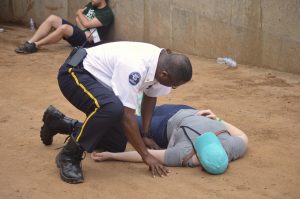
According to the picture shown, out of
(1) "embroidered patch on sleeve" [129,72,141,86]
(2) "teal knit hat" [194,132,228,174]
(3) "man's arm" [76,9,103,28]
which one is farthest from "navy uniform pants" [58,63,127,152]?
(3) "man's arm" [76,9,103,28]

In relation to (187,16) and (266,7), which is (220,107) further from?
Answer: (187,16)

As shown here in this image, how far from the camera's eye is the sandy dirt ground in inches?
133

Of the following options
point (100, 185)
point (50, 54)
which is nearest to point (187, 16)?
point (50, 54)

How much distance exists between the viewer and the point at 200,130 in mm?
3754

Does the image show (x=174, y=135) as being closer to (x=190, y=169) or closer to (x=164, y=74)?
(x=190, y=169)

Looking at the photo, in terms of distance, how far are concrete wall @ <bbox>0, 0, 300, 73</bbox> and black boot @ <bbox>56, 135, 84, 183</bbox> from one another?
132 inches


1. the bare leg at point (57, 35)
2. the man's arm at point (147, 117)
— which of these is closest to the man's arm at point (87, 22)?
the bare leg at point (57, 35)

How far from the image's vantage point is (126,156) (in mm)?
3789

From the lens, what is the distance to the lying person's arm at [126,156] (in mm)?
3670

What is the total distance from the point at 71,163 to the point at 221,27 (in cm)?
365

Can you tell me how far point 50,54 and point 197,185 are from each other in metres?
4.67

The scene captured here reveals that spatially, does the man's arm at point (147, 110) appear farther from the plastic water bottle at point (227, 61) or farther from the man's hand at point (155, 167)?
the plastic water bottle at point (227, 61)

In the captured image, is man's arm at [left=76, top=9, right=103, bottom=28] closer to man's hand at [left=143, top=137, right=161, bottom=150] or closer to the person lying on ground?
the person lying on ground

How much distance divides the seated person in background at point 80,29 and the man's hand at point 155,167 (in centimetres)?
436
